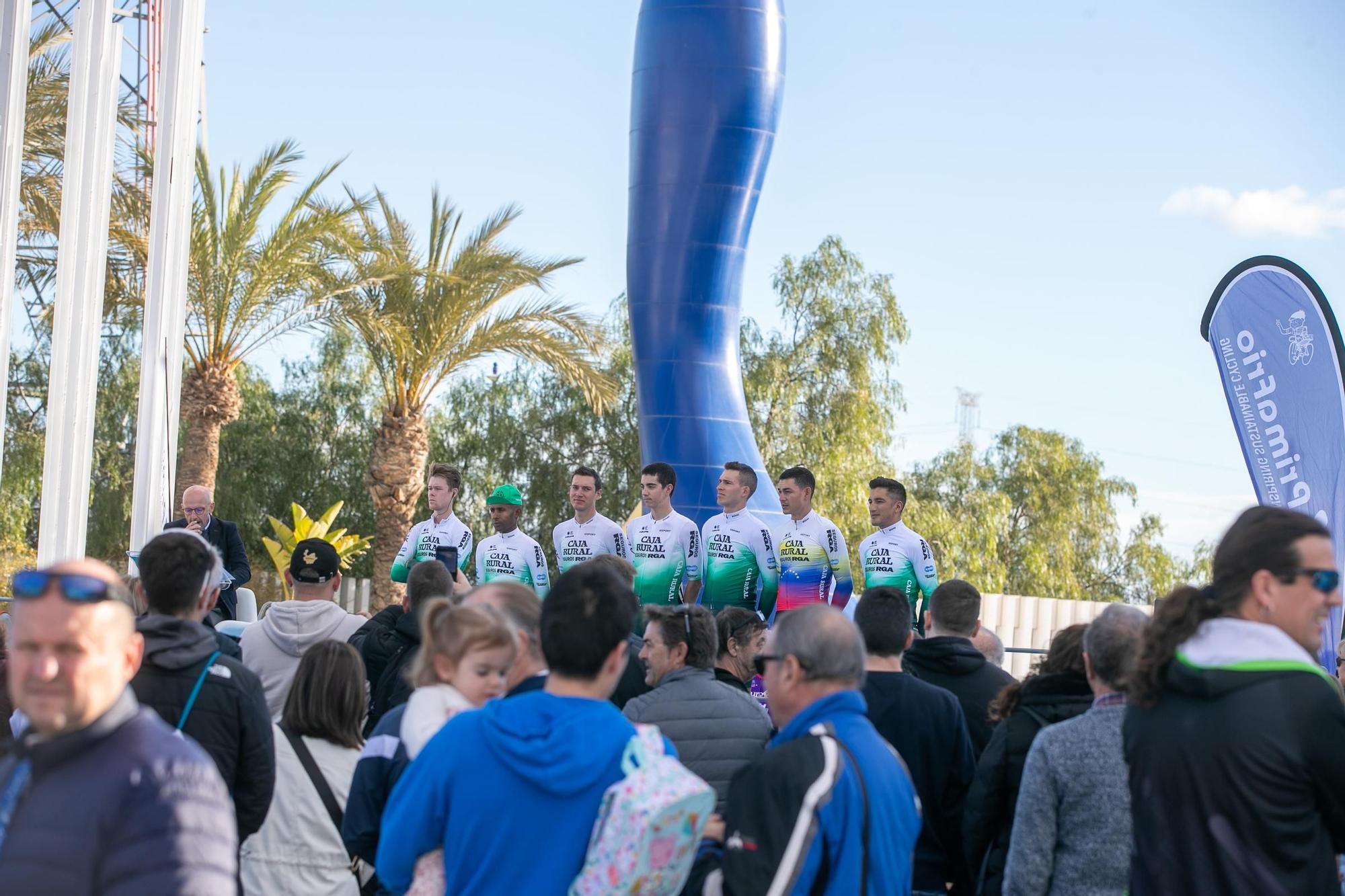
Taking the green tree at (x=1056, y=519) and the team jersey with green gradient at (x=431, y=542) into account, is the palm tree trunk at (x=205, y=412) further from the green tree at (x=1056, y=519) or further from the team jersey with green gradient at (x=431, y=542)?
the green tree at (x=1056, y=519)

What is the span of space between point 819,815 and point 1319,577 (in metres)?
1.31

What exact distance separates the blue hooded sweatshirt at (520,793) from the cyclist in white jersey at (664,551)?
26.6 ft

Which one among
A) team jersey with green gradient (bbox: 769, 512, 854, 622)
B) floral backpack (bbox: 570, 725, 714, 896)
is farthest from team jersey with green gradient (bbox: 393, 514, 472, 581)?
floral backpack (bbox: 570, 725, 714, 896)

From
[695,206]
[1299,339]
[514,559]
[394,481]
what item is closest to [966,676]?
[1299,339]

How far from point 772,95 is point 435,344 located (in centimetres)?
708

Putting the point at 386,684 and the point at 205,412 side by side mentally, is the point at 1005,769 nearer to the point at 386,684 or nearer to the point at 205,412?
the point at 386,684

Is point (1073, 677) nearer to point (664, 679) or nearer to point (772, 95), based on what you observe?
point (664, 679)

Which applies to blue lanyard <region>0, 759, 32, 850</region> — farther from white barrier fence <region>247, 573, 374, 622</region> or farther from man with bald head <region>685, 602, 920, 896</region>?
white barrier fence <region>247, 573, 374, 622</region>

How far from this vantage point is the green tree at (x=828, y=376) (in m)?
31.3

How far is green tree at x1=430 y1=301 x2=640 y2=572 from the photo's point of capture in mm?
32844

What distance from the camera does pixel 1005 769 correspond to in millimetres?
4609

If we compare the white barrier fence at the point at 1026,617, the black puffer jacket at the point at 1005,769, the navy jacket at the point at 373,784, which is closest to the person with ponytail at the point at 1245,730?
the black puffer jacket at the point at 1005,769

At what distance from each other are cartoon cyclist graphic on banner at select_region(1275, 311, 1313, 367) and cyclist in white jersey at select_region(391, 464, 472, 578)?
631 cm

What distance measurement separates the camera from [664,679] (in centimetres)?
501
